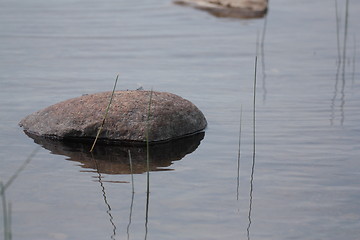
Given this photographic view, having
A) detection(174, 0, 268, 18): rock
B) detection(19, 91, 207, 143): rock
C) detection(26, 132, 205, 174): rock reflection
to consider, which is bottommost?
detection(174, 0, 268, 18): rock

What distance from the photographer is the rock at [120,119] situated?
6.20 metres

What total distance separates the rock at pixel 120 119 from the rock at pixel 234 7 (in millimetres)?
5664

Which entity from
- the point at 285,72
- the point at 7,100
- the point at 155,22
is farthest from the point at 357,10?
the point at 7,100

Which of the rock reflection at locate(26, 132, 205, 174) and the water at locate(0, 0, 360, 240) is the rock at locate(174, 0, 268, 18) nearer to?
the water at locate(0, 0, 360, 240)

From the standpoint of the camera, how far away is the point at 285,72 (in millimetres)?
8484

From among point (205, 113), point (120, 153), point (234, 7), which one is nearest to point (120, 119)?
point (120, 153)

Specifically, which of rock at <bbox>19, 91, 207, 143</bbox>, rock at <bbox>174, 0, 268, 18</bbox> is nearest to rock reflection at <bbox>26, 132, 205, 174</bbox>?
rock at <bbox>19, 91, 207, 143</bbox>

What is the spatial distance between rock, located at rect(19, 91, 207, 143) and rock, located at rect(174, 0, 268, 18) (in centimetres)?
566

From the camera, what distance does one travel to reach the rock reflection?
559 cm

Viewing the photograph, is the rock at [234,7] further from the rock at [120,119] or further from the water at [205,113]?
the rock at [120,119]

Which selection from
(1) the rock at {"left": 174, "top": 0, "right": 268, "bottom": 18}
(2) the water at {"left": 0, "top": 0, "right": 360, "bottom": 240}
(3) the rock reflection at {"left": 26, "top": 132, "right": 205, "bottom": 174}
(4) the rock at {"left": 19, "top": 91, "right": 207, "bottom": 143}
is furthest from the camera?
(1) the rock at {"left": 174, "top": 0, "right": 268, "bottom": 18}

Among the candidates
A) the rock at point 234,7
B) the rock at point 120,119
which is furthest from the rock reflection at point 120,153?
the rock at point 234,7

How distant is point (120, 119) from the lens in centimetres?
623

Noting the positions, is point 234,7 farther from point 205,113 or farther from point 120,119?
point 120,119
